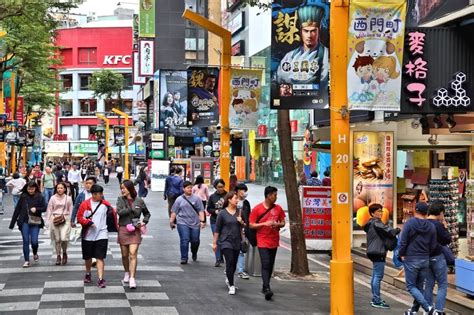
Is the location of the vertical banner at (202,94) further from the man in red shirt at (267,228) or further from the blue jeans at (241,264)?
the man in red shirt at (267,228)

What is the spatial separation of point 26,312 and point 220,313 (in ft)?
8.57

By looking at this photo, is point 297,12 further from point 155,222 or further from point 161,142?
point 161,142

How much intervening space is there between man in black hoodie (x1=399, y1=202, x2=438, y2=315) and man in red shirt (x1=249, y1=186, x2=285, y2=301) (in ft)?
6.95

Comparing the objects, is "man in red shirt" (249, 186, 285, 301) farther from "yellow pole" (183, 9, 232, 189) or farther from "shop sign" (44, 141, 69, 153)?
"shop sign" (44, 141, 69, 153)

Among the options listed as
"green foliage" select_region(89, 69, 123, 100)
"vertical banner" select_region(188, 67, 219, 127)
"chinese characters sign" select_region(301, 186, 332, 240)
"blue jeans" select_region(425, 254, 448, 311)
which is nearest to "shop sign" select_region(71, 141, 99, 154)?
"green foliage" select_region(89, 69, 123, 100)

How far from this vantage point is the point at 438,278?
9.86 m

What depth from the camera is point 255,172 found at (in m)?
50.8

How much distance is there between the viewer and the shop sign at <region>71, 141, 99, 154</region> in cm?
9888

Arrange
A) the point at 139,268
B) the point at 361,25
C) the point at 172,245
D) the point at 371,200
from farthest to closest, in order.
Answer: the point at 172,245 → the point at 371,200 → the point at 139,268 → the point at 361,25

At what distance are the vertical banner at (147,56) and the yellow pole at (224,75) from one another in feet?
164

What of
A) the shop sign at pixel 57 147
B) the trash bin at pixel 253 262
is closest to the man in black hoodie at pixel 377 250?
the trash bin at pixel 253 262

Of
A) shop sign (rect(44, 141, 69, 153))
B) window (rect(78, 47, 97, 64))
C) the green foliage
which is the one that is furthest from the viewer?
window (rect(78, 47, 97, 64))

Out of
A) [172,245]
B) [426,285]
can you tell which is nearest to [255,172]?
[172,245]

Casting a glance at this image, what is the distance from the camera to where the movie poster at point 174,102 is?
46812 mm
